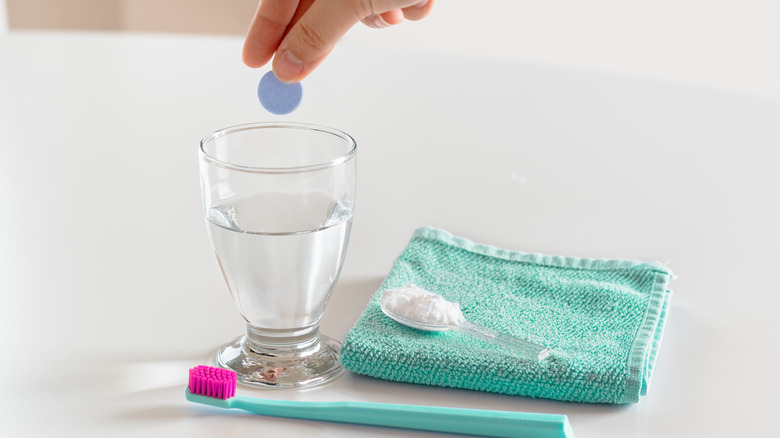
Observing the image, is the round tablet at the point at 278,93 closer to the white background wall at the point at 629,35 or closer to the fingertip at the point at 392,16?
the fingertip at the point at 392,16

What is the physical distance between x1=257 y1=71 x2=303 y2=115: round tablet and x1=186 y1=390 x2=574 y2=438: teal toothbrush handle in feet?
0.76

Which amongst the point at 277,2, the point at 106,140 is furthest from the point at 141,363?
the point at 106,140

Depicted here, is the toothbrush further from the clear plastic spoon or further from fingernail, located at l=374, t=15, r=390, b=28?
fingernail, located at l=374, t=15, r=390, b=28

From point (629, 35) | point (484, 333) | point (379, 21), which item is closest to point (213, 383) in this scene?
point (484, 333)

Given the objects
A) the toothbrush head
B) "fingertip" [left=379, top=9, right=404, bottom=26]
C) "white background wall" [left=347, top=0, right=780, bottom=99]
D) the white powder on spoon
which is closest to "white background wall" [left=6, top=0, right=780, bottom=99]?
"white background wall" [left=347, top=0, right=780, bottom=99]

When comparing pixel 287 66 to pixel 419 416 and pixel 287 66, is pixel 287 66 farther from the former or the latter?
pixel 419 416

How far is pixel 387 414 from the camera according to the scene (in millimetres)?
551

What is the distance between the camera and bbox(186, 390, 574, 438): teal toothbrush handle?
54 cm

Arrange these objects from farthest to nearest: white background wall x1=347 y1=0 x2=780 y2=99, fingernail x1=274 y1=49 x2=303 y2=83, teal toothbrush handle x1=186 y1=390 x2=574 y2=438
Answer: white background wall x1=347 y1=0 x2=780 y2=99 < fingernail x1=274 y1=49 x2=303 y2=83 < teal toothbrush handle x1=186 y1=390 x2=574 y2=438

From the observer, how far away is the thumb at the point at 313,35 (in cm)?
62

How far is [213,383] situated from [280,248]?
0.33 ft

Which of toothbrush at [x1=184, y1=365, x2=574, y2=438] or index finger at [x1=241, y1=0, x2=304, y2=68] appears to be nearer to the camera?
toothbrush at [x1=184, y1=365, x2=574, y2=438]

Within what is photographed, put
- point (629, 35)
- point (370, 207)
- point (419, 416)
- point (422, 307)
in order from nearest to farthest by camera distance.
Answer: point (419, 416)
point (422, 307)
point (370, 207)
point (629, 35)

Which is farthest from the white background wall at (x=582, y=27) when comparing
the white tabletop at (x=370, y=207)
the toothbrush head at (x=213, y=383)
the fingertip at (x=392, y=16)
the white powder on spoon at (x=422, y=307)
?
the toothbrush head at (x=213, y=383)
